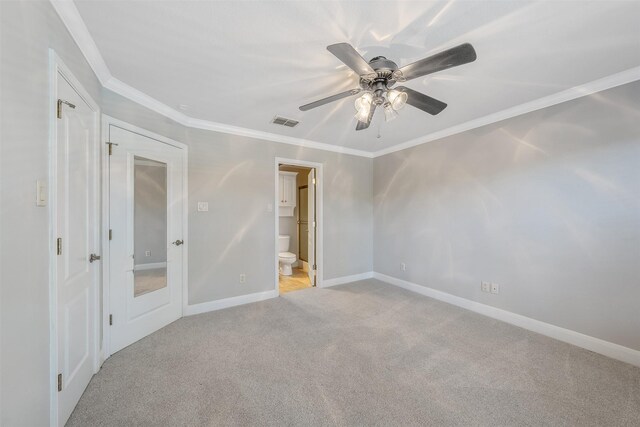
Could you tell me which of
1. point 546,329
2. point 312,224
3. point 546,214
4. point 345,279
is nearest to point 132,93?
point 312,224

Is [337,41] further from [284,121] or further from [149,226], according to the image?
[149,226]

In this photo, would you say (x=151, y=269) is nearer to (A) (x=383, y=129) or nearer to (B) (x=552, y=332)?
(A) (x=383, y=129)

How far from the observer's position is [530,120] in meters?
2.64

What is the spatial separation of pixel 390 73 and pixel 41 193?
6.83ft

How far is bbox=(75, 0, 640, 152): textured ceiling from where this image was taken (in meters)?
1.43

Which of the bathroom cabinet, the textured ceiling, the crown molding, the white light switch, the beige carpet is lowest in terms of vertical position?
the beige carpet

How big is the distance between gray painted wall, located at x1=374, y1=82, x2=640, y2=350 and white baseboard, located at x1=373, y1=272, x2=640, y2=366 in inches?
2.3

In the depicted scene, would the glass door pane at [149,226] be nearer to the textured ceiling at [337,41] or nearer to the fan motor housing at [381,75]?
the textured ceiling at [337,41]

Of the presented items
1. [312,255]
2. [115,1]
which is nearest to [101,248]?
[115,1]

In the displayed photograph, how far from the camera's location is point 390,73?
165 centimetres

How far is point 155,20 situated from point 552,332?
14.0 feet

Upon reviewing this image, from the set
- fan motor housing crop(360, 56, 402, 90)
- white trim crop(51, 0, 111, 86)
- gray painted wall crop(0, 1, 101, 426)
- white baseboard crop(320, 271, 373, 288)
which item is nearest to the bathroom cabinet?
white baseboard crop(320, 271, 373, 288)

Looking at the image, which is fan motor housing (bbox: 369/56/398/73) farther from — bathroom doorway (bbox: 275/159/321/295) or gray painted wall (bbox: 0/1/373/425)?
bathroom doorway (bbox: 275/159/321/295)

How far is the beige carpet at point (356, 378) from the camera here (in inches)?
62.0
